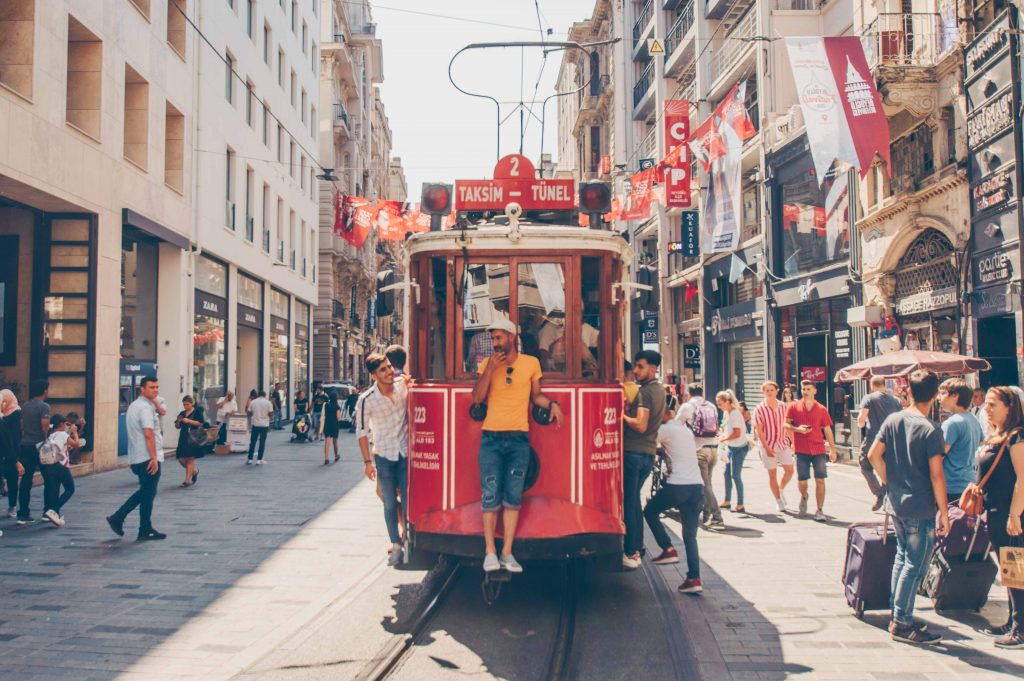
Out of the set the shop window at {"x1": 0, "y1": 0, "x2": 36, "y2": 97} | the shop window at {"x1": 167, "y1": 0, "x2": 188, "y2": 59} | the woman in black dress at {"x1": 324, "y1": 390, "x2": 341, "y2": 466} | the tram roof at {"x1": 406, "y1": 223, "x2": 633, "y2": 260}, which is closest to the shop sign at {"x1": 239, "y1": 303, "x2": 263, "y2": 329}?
the shop window at {"x1": 167, "y1": 0, "x2": 188, "y2": 59}

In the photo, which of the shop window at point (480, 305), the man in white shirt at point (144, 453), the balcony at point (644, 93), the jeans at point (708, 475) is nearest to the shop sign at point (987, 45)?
the jeans at point (708, 475)

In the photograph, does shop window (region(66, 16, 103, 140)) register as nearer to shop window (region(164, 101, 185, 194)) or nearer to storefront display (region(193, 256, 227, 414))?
shop window (region(164, 101, 185, 194))

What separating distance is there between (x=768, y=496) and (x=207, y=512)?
8.01 m

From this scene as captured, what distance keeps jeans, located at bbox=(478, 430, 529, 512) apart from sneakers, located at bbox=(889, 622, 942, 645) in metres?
2.65

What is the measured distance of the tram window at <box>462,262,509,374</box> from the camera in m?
6.79

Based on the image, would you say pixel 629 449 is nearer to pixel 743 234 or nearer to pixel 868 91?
pixel 868 91

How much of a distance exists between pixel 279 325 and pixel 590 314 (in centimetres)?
2594

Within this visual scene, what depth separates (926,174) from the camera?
53.0 ft

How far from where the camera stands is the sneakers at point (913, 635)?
5.72 meters

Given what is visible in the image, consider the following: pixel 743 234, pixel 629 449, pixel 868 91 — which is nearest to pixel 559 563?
pixel 629 449

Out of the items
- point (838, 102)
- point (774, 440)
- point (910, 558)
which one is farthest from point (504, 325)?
point (838, 102)

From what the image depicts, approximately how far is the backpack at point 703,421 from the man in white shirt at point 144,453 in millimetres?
6119

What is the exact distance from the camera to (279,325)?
3127cm

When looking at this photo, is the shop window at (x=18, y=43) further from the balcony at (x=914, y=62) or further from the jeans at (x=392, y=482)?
the balcony at (x=914, y=62)
